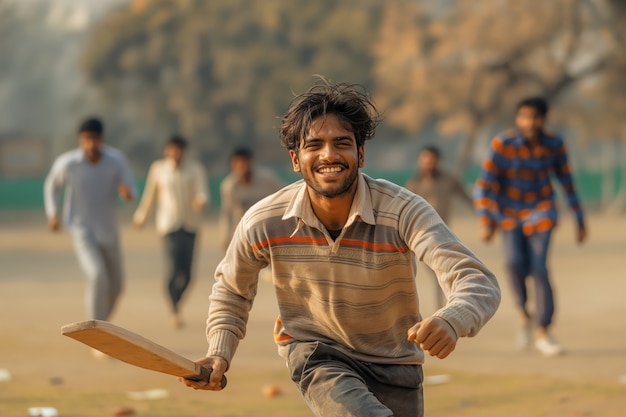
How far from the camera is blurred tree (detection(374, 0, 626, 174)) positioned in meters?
39.5

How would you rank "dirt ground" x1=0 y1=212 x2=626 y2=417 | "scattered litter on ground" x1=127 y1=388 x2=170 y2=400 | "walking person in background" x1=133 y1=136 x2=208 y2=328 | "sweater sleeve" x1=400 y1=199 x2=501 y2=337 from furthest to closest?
1. "walking person in background" x1=133 y1=136 x2=208 y2=328
2. "scattered litter on ground" x1=127 y1=388 x2=170 y2=400
3. "dirt ground" x1=0 y1=212 x2=626 y2=417
4. "sweater sleeve" x1=400 y1=199 x2=501 y2=337

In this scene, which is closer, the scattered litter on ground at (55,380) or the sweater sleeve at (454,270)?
the sweater sleeve at (454,270)

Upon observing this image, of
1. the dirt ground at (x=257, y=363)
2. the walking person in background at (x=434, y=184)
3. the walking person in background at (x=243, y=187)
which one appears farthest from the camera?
the walking person in background at (x=243, y=187)

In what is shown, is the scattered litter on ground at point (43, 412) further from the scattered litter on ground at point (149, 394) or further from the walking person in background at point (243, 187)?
the walking person in background at point (243, 187)

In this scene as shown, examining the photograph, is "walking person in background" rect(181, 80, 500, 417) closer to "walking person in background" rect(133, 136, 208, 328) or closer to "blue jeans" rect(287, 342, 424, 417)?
"blue jeans" rect(287, 342, 424, 417)

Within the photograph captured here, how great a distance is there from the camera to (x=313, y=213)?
4.16 m

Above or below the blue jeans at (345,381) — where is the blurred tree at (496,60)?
above

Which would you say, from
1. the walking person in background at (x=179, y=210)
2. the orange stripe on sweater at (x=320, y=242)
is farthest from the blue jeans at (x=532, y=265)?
the orange stripe on sweater at (x=320, y=242)

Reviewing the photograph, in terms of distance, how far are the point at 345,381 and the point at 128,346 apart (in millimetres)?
781

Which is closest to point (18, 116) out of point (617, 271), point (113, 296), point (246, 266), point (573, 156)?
point (573, 156)

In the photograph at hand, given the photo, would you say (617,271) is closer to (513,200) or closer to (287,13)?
(513,200)

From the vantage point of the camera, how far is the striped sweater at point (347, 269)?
4.01 m

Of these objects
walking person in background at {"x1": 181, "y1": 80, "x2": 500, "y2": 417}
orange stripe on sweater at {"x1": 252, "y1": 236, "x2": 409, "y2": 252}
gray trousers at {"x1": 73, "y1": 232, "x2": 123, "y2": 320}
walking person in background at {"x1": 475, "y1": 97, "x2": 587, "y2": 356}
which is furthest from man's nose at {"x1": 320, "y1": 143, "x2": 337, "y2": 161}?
gray trousers at {"x1": 73, "y1": 232, "x2": 123, "y2": 320}

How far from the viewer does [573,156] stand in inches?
3561
